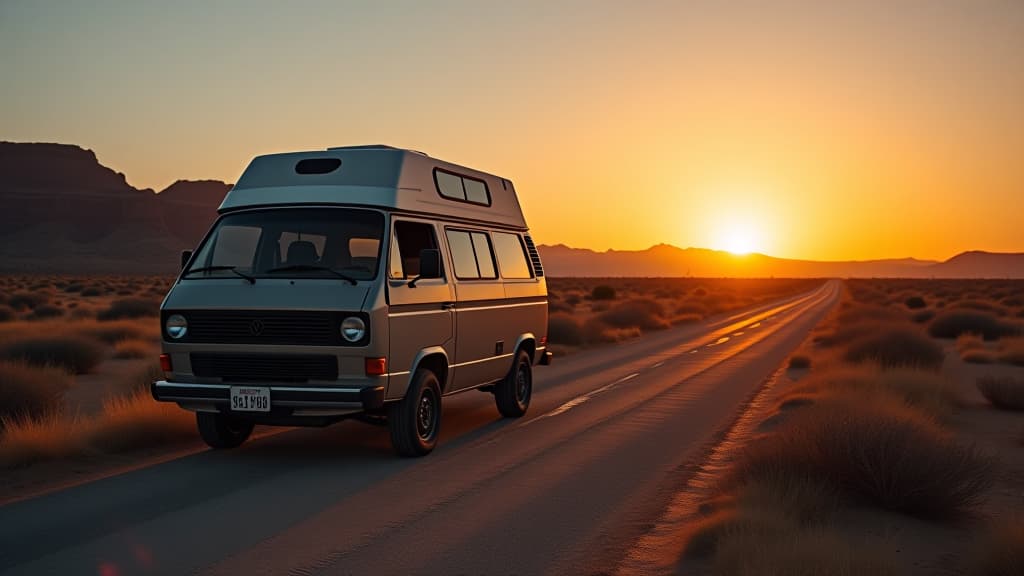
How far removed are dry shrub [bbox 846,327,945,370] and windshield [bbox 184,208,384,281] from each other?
40.9 feet

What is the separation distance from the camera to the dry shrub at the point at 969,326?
3030 centimetres

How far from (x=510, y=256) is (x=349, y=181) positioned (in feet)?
10.9

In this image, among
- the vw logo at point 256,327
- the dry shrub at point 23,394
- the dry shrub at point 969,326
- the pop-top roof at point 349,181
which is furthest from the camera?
the dry shrub at point 969,326

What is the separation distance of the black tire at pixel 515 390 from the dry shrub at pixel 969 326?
23.2 metres

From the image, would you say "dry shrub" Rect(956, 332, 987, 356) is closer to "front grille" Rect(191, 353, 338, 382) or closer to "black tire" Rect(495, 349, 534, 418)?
"black tire" Rect(495, 349, 534, 418)

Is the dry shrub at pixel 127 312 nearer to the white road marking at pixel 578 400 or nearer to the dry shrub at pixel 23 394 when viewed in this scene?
the dry shrub at pixel 23 394

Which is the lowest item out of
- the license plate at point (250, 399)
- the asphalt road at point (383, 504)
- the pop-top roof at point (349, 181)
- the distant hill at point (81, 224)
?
the asphalt road at point (383, 504)

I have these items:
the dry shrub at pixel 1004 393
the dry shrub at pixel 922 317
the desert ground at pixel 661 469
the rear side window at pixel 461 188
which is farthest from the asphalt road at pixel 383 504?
the dry shrub at pixel 922 317

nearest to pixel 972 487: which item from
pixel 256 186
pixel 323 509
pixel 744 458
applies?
pixel 744 458

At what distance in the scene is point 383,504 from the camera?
716 cm

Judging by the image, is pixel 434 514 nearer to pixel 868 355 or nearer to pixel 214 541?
pixel 214 541

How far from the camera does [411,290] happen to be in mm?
8930

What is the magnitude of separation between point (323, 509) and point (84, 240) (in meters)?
175

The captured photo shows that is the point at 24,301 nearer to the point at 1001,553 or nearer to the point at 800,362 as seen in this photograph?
the point at 800,362
